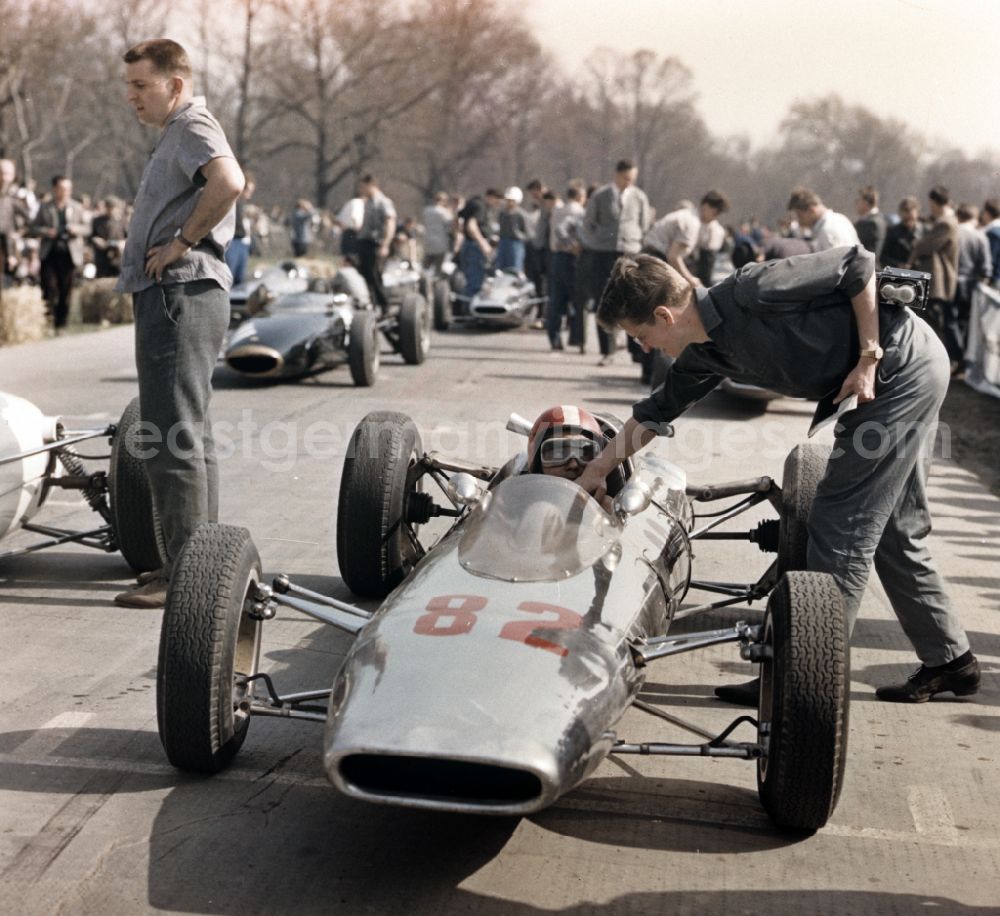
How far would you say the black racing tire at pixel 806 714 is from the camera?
3686mm

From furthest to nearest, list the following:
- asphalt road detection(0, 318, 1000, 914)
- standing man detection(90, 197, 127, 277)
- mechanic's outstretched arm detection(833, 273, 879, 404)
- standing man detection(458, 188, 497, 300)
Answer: standing man detection(90, 197, 127, 277)
standing man detection(458, 188, 497, 300)
mechanic's outstretched arm detection(833, 273, 879, 404)
asphalt road detection(0, 318, 1000, 914)

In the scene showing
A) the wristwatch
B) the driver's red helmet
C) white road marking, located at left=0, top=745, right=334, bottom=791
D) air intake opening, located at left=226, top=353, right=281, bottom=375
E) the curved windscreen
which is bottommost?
white road marking, located at left=0, top=745, right=334, bottom=791

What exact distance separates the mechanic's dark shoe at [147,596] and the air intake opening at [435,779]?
107 inches

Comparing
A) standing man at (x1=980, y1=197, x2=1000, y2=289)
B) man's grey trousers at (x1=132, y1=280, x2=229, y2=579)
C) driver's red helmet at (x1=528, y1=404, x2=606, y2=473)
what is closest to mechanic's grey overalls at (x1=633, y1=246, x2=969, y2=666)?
driver's red helmet at (x1=528, y1=404, x2=606, y2=473)

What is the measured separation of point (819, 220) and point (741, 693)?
7972mm

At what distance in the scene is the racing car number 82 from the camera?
3.76 metres

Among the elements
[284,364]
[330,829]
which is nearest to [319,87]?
[284,364]

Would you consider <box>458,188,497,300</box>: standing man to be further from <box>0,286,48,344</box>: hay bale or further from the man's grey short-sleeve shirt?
the man's grey short-sleeve shirt

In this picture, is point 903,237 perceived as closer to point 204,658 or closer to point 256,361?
point 256,361

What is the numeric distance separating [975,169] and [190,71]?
110 ft

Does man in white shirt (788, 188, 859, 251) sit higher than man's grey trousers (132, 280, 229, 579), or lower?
higher

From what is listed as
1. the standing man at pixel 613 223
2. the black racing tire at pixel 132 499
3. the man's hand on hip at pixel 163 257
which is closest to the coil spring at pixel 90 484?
the black racing tire at pixel 132 499

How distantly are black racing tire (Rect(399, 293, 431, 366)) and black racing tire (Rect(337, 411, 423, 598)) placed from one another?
8800 millimetres

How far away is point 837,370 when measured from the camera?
472 cm
